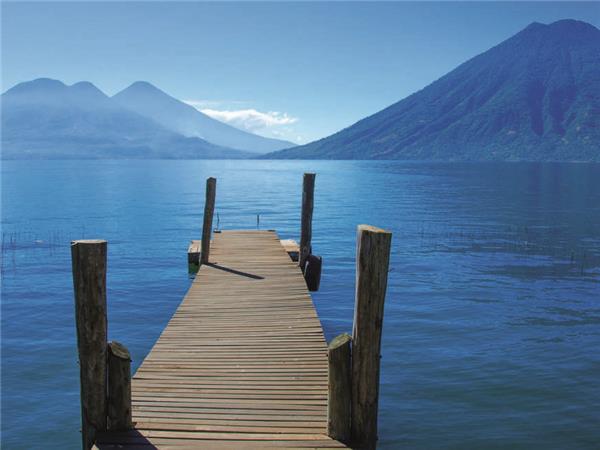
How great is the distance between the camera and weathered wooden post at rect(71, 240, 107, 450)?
5848mm

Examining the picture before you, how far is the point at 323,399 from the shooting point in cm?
691

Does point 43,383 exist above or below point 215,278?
below

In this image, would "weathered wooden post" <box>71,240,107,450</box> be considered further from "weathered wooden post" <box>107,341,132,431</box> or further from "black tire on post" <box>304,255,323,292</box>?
"black tire on post" <box>304,255,323,292</box>

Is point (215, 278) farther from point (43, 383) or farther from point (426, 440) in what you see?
point (426, 440)

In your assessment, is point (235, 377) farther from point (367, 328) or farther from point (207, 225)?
point (207, 225)

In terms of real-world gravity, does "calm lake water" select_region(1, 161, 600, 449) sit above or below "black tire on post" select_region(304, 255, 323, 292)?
below

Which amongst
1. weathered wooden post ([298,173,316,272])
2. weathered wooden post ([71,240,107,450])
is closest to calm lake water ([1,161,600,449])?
weathered wooden post ([298,173,316,272])

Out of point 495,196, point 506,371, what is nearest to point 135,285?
point 506,371

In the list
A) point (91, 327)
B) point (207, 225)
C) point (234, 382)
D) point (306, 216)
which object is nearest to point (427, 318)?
point (306, 216)

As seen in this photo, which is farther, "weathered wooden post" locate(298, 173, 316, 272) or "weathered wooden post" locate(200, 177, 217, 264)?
"weathered wooden post" locate(298, 173, 316, 272)

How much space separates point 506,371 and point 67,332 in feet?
33.6

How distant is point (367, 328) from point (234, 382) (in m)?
2.37

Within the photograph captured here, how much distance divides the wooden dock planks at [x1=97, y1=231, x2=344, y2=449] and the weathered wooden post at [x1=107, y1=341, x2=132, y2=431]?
0.14m

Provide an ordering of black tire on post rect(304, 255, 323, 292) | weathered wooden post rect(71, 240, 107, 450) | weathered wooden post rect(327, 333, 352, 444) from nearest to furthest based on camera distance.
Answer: weathered wooden post rect(71, 240, 107, 450) → weathered wooden post rect(327, 333, 352, 444) → black tire on post rect(304, 255, 323, 292)
